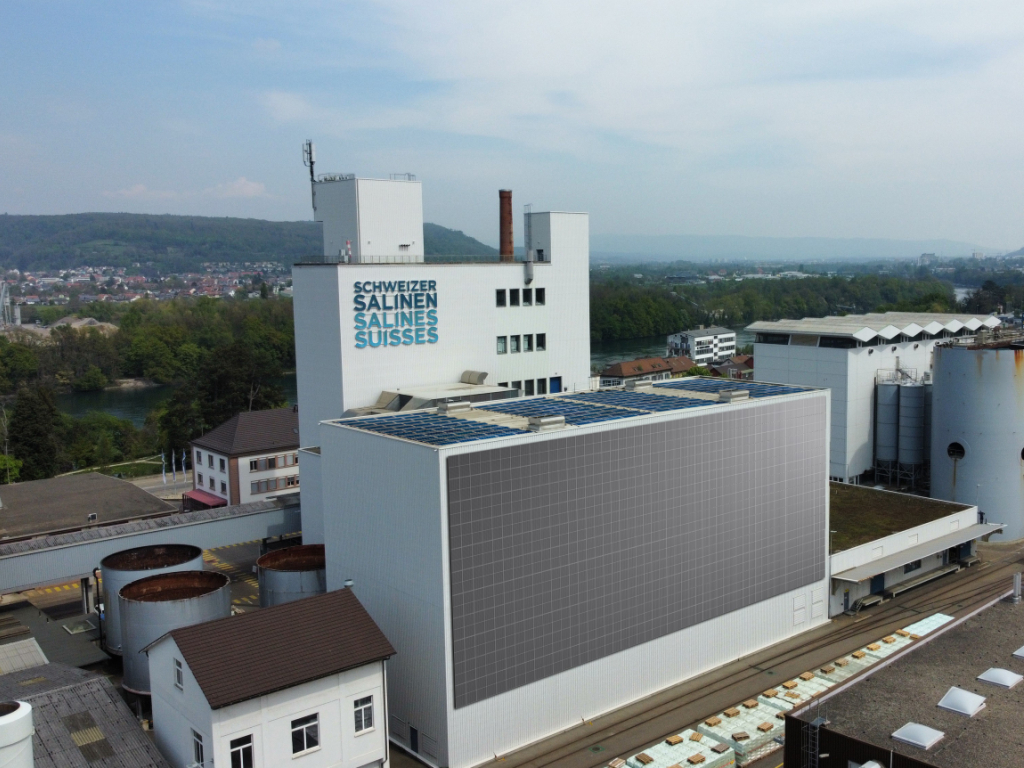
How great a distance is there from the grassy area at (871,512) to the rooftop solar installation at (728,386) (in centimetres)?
669

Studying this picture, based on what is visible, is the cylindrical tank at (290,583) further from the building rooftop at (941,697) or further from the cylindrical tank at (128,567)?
the building rooftop at (941,697)

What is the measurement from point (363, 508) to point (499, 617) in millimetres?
4997

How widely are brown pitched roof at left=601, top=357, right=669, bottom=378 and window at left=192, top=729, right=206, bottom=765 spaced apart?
252 feet

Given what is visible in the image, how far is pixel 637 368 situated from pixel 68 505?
65116 mm

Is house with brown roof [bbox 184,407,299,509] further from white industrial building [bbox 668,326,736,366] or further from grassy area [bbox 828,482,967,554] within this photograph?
white industrial building [bbox 668,326,736,366]

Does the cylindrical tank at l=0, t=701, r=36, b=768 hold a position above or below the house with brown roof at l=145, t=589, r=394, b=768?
above

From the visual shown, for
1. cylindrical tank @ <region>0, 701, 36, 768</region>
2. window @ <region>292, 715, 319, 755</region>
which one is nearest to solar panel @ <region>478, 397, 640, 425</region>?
window @ <region>292, 715, 319, 755</region>

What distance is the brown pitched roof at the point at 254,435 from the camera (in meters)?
51.2

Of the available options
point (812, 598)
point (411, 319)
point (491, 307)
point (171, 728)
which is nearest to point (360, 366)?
point (411, 319)

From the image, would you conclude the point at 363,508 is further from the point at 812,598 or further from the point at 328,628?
the point at 812,598

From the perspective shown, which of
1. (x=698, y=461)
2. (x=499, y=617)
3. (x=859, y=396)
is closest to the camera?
(x=499, y=617)

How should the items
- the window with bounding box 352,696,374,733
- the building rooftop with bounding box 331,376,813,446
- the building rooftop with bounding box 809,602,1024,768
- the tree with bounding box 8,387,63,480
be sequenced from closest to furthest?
the building rooftop with bounding box 809,602,1024,768 < the window with bounding box 352,696,374,733 < the building rooftop with bounding box 331,376,813,446 < the tree with bounding box 8,387,63,480

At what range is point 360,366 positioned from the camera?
34.2m

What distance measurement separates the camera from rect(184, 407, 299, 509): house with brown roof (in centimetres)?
5097
